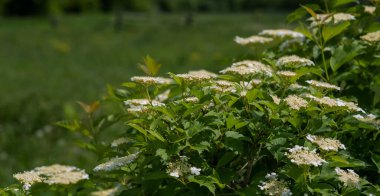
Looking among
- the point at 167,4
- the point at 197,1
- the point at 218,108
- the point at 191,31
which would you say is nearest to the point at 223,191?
the point at 218,108

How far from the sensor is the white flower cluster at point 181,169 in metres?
1.78

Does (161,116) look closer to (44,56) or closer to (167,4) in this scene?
(44,56)

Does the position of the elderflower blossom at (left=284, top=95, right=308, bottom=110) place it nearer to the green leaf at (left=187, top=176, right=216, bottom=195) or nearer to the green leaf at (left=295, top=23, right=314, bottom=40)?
the green leaf at (left=187, top=176, right=216, bottom=195)

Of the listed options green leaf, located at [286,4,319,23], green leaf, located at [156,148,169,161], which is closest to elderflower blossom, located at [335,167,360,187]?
green leaf, located at [156,148,169,161]

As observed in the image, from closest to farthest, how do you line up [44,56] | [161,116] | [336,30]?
[161,116]
[336,30]
[44,56]

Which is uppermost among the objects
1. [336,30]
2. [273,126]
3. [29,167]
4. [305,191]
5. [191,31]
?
[336,30]

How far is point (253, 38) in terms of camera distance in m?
2.69

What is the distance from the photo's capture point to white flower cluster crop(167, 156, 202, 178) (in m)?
1.78

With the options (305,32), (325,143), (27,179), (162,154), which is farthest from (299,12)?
(27,179)

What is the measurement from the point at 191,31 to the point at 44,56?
12461mm

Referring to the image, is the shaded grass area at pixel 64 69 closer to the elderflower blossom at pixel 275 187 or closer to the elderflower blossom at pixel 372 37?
the elderflower blossom at pixel 372 37

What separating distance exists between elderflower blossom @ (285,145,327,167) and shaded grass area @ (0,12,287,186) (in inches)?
43.4

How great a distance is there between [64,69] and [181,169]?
15.3 meters

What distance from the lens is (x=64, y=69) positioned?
16.6m
